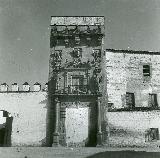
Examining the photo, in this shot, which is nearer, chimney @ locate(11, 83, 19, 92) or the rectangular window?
chimney @ locate(11, 83, 19, 92)

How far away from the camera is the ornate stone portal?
2800cm

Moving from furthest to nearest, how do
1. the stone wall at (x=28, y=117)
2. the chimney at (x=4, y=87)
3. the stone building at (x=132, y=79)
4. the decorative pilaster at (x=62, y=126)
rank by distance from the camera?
the stone building at (x=132, y=79), the chimney at (x=4, y=87), the stone wall at (x=28, y=117), the decorative pilaster at (x=62, y=126)

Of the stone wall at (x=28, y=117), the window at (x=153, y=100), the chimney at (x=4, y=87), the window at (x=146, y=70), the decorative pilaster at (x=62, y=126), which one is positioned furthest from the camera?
the window at (x=146, y=70)

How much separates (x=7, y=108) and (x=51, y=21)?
970 centimetres

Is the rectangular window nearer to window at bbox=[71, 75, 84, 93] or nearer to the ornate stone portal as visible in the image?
the ornate stone portal

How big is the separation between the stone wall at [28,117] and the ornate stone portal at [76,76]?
27.3 inches

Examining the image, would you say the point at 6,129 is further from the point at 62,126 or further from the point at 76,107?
the point at 76,107

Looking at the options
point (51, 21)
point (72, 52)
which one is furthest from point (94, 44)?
point (51, 21)

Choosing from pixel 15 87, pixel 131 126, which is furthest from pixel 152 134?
pixel 15 87

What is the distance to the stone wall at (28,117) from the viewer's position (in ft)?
93.1

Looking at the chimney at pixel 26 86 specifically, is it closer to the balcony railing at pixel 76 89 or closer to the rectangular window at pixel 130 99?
the balcony railing at pixel 76 89

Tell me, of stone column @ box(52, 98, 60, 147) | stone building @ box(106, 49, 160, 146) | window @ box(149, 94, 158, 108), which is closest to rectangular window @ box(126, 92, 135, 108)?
stone building @ box(106, 49, 160, 146)

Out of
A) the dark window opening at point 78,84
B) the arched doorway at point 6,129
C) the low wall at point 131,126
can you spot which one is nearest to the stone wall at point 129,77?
the low wall at point 131,126

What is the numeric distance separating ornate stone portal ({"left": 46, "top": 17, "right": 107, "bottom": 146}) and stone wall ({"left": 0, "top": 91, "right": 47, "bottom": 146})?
2.27 ft
